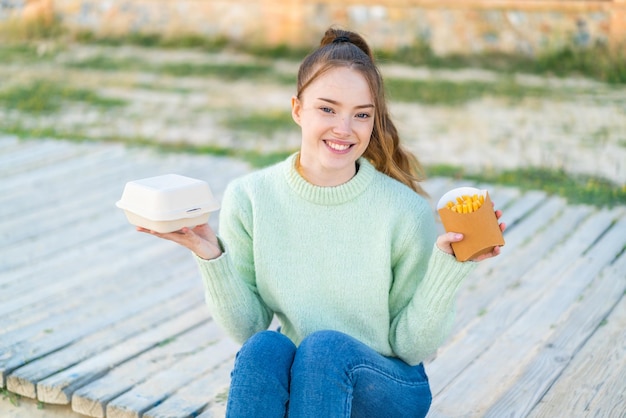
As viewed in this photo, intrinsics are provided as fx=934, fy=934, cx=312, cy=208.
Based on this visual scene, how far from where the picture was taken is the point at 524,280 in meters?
3.79

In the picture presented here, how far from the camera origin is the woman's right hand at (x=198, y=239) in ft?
7.42

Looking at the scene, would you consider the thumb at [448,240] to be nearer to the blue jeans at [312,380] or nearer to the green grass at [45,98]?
the blue jeans at [312,380]

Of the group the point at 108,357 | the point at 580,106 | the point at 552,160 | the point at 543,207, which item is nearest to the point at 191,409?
the point at 108,357

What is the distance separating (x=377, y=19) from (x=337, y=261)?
714 cm

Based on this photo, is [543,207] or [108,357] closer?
[108,357]

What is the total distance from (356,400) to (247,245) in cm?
52

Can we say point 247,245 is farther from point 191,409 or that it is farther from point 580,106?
point 580,106

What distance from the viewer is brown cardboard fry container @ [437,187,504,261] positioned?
2.22 m

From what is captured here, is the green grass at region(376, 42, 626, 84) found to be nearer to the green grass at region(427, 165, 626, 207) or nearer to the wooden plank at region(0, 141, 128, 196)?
the green grass at region(427, 165, 626, 207)

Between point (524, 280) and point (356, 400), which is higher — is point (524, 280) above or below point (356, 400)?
below

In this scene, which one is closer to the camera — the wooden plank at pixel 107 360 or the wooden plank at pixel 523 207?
the wooden plank at pixel 107 360

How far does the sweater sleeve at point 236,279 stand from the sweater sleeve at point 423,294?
37 cm

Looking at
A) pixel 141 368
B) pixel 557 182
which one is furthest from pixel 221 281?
pixel 557 182

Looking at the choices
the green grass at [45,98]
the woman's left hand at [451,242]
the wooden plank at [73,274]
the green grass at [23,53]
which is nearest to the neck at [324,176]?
the woman's left hand at [451,242]
